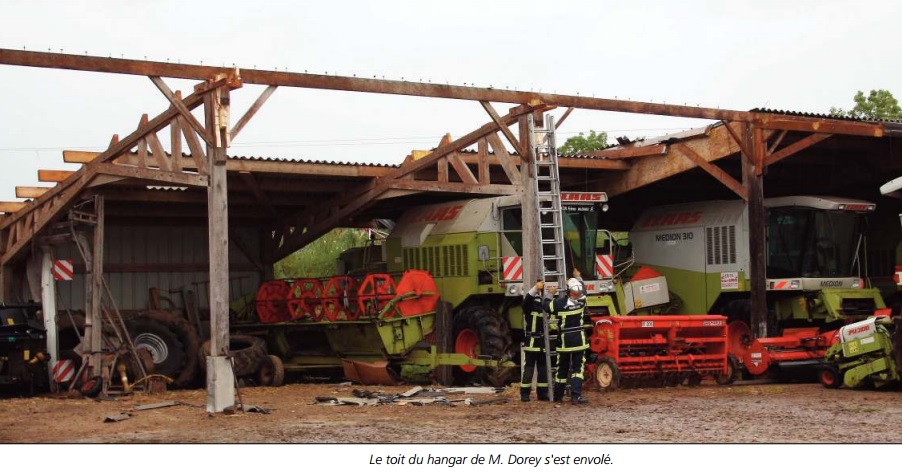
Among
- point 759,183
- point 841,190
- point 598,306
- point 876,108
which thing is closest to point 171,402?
point 598,306

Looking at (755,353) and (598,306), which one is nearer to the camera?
(755,353)

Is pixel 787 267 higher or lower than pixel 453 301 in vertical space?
higher

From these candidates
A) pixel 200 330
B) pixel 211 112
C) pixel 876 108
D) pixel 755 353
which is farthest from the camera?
pixel 876 108

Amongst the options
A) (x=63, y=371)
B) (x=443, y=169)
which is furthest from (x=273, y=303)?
(x=443, y=169)

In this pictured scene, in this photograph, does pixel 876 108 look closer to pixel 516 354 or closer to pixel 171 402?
pixel 516 354

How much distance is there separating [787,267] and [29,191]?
1345cm

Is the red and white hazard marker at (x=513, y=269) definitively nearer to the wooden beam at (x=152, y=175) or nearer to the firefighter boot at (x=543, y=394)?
the firefighter boot at (x=543, y=394)

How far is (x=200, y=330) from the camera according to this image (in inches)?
941

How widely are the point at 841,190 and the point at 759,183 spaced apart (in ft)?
17.3

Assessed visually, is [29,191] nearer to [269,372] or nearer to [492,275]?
[269,372]

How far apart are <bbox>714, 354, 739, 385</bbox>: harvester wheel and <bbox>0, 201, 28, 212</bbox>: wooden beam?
40.0ft

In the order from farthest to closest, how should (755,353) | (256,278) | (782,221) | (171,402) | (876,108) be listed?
(876,108) → (256,278) → (782,221) → (755,353) → (171,402)

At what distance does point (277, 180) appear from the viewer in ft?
72.4

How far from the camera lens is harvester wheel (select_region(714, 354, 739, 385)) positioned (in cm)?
1874
